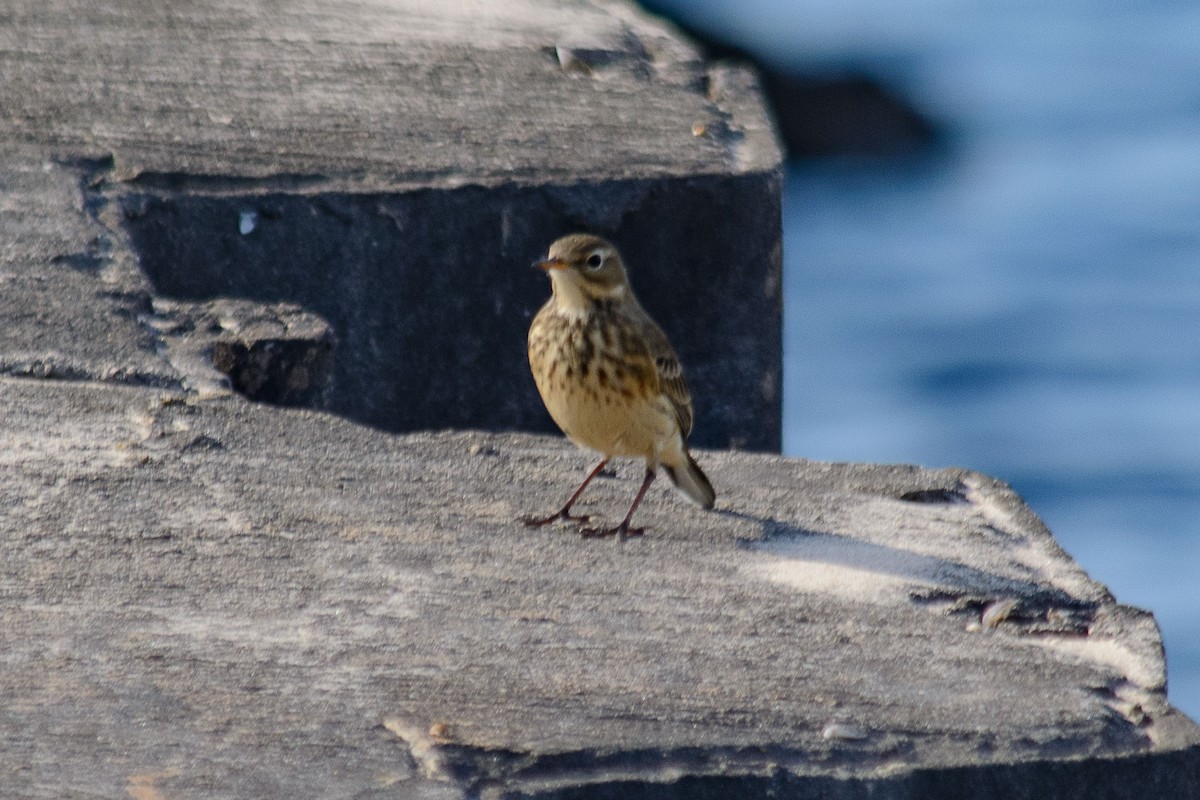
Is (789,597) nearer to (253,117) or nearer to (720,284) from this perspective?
(720,284)

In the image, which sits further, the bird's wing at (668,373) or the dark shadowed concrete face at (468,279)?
the dark shadowed concrete face at (468,279)

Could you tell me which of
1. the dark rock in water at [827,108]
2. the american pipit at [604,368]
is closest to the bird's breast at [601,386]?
the american pipit at [604,368]

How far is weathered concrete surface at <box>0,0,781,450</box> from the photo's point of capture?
427cm

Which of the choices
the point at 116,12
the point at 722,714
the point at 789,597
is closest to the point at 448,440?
the point at 789,597

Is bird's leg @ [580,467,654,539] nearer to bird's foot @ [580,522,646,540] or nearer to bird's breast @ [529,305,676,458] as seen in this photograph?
bird's foot @ [580,522,646,540]

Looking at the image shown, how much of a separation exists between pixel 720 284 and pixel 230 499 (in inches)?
68.8

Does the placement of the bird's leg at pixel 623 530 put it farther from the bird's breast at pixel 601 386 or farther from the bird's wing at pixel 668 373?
the bird's wing at pixel 668 373

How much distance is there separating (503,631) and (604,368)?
43.9 inches

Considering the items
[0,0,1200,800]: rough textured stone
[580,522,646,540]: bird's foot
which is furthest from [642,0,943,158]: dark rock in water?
[580,522,646,540]: bird's foot

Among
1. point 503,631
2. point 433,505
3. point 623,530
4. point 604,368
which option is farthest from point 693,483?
point 503,631

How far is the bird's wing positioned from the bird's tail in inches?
9.5

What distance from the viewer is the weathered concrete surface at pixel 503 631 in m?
2.44

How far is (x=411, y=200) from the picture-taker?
171 inches

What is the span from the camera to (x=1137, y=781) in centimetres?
258
